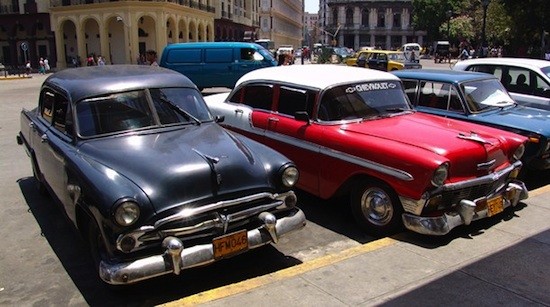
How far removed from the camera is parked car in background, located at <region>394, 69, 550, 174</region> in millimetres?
6891

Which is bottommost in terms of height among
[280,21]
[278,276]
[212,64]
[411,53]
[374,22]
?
[278,276]

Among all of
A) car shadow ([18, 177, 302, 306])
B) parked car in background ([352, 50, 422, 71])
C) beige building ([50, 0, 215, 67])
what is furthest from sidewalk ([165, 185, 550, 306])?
beige building ([50, 0, 215, 67])

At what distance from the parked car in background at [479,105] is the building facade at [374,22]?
338ft

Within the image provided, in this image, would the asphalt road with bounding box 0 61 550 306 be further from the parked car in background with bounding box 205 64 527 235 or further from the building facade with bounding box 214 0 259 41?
the building facade with bounding box 214 0 259 41

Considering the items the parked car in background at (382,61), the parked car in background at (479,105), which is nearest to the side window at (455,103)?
the parked car in background at (479,105)

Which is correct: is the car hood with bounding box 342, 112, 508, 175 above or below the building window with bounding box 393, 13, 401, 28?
below

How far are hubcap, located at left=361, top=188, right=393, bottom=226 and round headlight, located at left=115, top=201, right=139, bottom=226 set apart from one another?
259cm

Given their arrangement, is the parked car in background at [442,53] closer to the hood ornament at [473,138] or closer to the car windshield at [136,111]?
the hood ornament at [473,138]

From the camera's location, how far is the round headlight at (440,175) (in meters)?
4.73

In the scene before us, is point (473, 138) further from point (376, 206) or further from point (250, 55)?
point (250, 55)

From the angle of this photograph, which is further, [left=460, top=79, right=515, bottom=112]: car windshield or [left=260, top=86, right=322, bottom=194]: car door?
[left=460, top=79, right=515, bottom=112]: car windshield

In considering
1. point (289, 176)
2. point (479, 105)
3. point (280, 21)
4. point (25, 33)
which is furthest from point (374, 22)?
point (289, 176)

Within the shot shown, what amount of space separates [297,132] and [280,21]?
10089cm

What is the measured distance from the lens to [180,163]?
4.31 metres
